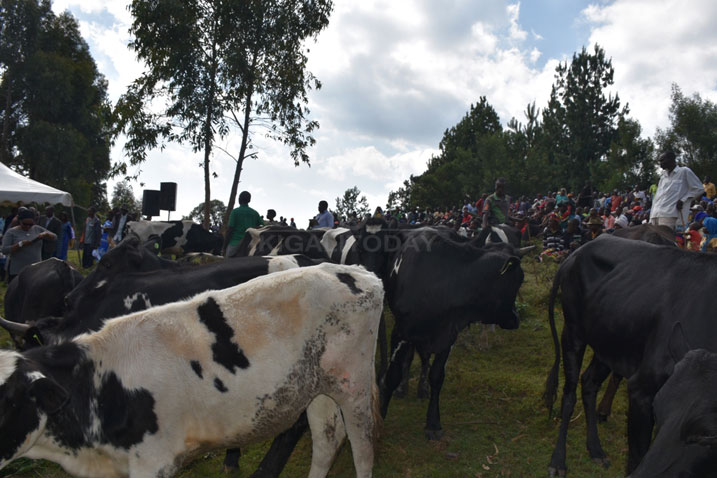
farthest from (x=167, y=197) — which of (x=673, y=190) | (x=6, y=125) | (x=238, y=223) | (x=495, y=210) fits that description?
(x=6, y=125)

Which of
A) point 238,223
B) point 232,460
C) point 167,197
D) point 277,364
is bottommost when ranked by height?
point 232,460

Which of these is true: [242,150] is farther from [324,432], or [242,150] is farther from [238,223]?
[324,432]

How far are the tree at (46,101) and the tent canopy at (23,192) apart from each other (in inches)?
741

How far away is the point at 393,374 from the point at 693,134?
49.4 meters

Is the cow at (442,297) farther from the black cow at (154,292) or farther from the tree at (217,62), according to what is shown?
the tree at (217,62)

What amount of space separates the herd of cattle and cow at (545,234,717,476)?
13mm

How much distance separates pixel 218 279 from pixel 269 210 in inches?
499

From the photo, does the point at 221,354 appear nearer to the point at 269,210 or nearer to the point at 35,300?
the point at 35,300

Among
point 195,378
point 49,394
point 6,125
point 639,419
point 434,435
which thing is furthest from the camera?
point 6,125

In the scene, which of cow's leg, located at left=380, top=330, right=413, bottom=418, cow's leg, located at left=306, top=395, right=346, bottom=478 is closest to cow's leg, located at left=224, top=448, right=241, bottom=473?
cow's leg, located at left=306, top=395, right=346, bottom=478

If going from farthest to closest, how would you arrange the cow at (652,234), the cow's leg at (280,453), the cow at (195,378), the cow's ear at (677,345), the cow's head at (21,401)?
the cow at (652,234)
the cow's leg at (280,453)
the cow at (195,378)
the cow's ear at (677,345)
the cow's head at (21,401)

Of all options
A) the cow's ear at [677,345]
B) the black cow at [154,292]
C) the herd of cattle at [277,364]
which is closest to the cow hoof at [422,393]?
the herd of cattle at [277,364]

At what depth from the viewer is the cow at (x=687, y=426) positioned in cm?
217

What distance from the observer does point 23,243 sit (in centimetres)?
902
